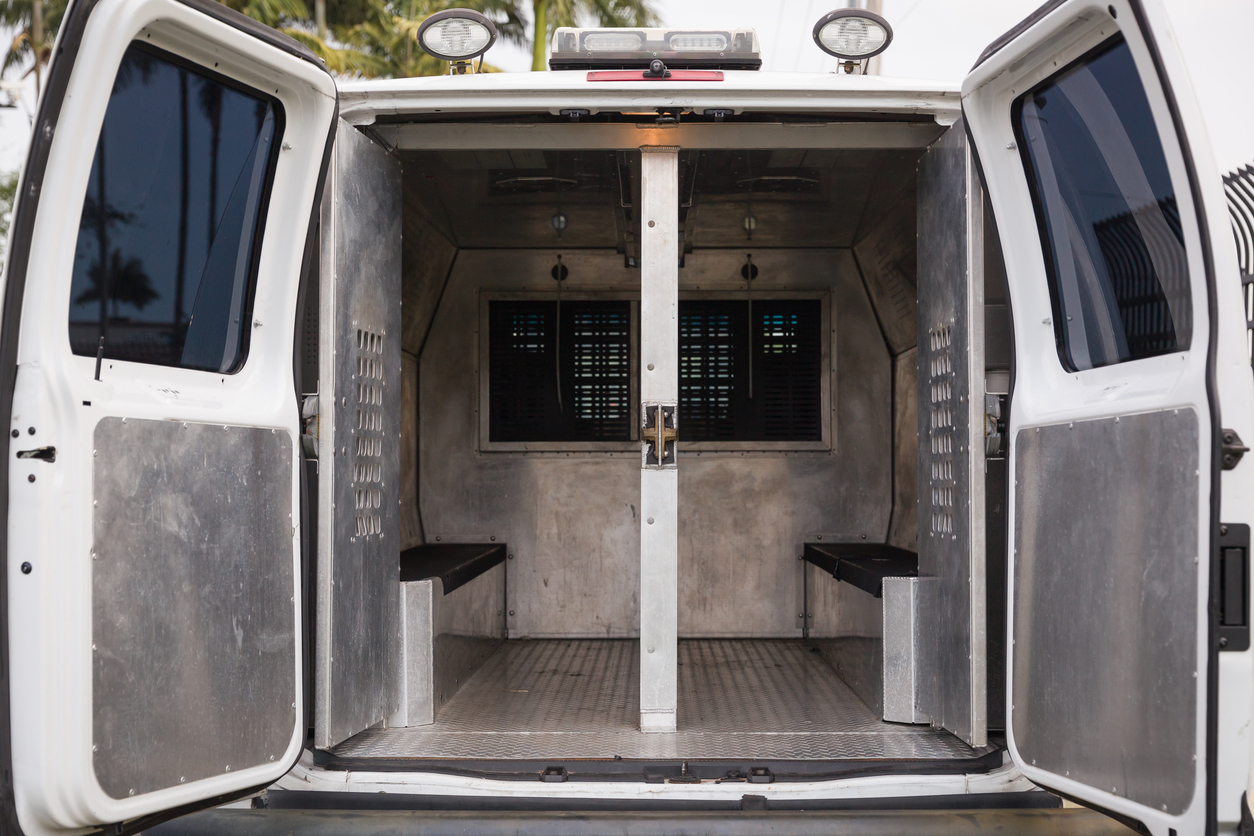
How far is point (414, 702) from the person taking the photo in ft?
9.86

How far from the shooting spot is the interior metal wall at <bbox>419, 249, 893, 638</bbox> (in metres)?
4.72

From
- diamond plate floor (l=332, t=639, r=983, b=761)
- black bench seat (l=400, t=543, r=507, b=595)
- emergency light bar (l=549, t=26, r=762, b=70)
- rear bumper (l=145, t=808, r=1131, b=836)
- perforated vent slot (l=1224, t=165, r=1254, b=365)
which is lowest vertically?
diamond plate floor (l=332, t=639, r=983, b=761)

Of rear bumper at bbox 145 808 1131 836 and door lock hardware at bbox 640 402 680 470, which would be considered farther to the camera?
door lock hardware at bbox 640 402 680 470

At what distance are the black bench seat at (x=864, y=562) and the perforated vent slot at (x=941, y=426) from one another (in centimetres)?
32

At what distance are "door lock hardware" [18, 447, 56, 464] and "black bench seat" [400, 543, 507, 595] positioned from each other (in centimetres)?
151

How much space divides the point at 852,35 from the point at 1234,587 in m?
1.88

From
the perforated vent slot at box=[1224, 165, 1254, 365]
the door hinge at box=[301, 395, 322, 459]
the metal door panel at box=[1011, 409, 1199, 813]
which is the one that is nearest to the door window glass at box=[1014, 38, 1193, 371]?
the metal door panel at box=[1011, 409, 1199, 813]

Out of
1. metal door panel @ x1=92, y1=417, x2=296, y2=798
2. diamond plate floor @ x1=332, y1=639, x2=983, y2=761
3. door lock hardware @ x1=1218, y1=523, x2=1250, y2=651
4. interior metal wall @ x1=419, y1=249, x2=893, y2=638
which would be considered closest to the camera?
door lock hardware @ x1=1218, y1=523, x2=1250, y2=651

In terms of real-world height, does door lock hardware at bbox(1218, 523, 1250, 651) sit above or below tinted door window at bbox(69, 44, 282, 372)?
below

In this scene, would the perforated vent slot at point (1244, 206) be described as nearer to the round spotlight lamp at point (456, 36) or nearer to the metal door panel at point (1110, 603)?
the metal door panel at point (1110, 603)

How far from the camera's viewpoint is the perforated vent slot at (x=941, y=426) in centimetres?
273

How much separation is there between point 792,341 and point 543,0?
13.3m

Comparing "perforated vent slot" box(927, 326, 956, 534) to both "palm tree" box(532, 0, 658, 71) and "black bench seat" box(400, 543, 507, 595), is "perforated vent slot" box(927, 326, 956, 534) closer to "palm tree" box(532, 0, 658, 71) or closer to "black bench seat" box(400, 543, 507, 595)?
"black bench seat" box(400, 543, 507, 595)

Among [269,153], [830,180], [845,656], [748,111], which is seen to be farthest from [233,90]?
[845,656]
